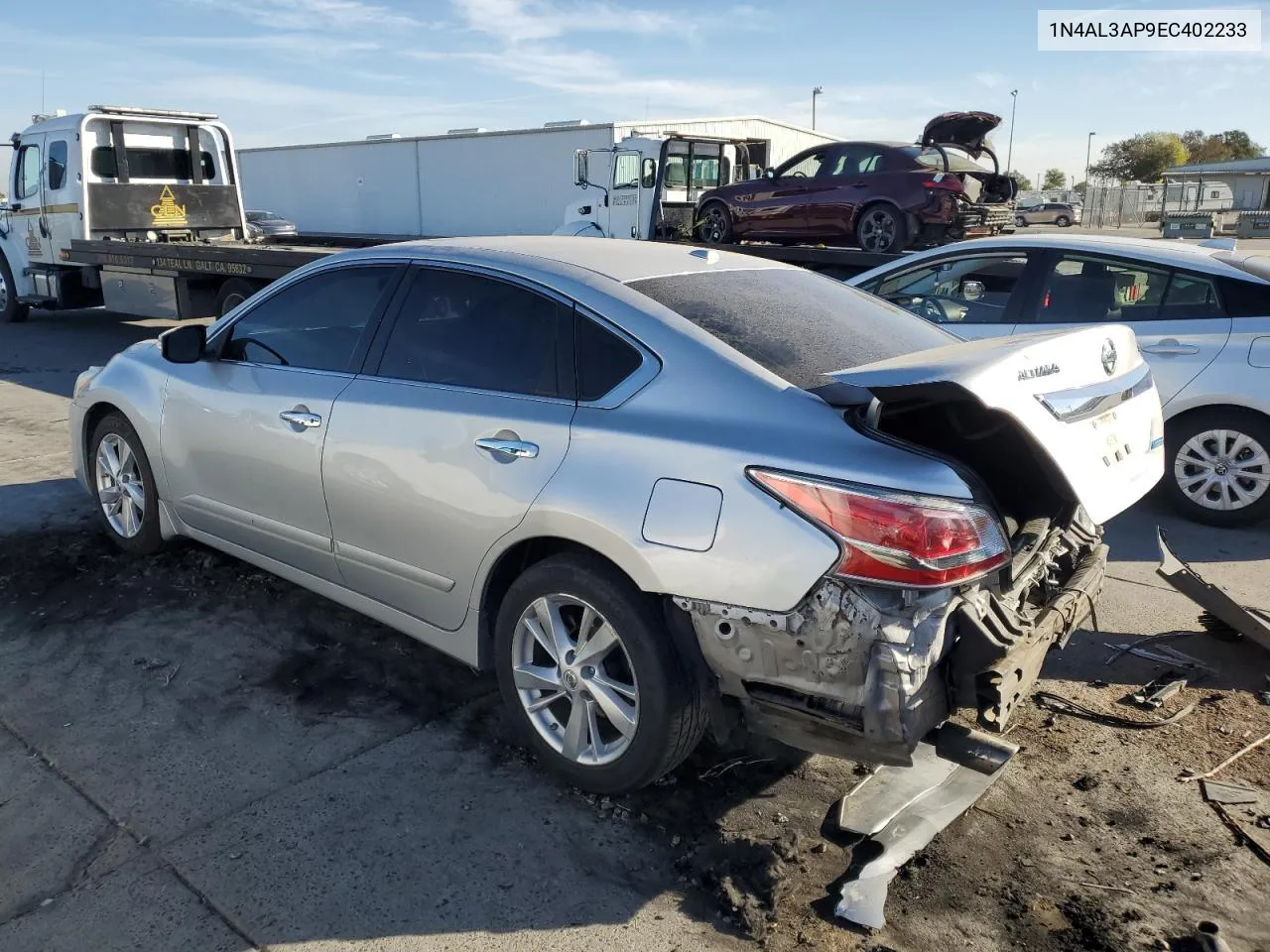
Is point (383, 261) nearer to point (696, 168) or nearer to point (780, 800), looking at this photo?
point (780, 800)

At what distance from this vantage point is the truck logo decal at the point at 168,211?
1378 cm

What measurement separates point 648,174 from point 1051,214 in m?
43.9

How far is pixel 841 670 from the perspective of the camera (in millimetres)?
2609

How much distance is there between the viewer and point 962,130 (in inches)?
559

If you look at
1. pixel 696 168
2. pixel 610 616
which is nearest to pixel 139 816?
pixel 610 616

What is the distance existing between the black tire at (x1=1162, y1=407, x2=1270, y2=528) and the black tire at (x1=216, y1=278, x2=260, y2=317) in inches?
384

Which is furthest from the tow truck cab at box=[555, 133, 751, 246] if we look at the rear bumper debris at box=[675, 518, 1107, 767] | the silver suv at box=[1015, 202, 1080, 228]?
the silver suv at box=[1015, 202, 1080, 228]

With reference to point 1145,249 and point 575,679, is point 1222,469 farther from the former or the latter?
point 575,679

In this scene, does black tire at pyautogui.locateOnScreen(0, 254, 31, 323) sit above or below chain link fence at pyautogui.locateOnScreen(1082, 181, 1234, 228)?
below

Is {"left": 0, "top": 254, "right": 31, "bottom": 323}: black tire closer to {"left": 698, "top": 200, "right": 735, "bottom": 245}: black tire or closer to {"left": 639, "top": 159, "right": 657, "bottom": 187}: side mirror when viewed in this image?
{"left": 639, "top": 159, "right": 657, "bottom": 187}: side mirror

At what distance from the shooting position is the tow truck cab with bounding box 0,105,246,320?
12875 mm

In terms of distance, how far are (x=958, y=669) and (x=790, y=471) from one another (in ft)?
2.29

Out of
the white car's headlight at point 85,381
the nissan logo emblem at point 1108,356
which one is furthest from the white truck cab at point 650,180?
the nissan logo emblem at point 1108,356

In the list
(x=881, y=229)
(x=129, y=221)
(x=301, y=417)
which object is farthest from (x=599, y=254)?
(x=129, y=221)
